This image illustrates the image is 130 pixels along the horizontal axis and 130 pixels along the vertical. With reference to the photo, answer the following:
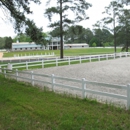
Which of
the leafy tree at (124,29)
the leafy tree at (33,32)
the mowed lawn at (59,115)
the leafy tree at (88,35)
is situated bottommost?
the mowed lawn at (59,115)

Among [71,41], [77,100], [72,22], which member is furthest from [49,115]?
[71,41]

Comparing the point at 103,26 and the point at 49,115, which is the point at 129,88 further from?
the point at 103,26

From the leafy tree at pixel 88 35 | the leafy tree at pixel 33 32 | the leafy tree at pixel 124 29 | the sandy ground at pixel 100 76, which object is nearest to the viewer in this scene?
the sandy ground at pixel 100 76

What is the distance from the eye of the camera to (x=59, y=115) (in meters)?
5.40

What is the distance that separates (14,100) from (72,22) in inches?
888

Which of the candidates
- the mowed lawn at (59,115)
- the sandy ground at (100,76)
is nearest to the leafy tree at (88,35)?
the sandy ground at (100,76)

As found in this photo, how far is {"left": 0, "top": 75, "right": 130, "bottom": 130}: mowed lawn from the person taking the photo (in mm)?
4730

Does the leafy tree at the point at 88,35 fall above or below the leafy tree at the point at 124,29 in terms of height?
above

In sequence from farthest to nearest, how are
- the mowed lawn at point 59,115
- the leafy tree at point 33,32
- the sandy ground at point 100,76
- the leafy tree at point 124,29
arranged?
the leafy tree at point 124,29 < the leafy tree at point 33,32 < the sandy ground at point 100,76 < the mowed lawn at point 59,115

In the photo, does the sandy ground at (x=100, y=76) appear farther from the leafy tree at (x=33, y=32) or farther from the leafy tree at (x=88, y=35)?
the leafy tree at (x=88, y=35)

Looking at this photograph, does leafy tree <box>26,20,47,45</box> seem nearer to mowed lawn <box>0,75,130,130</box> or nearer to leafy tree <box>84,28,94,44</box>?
mowed lawn <box>0,75,130,130</box>

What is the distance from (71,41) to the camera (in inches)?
5359

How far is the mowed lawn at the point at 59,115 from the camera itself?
15.5 feet

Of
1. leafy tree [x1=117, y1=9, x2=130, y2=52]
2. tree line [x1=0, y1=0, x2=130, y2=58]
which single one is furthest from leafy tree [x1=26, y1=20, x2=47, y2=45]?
leafy tree [x1=117, y1=9, x2=130, y2=52]
